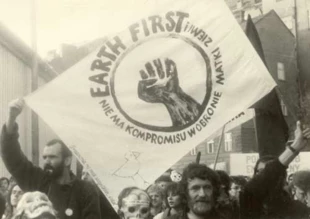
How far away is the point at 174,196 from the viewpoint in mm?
3035

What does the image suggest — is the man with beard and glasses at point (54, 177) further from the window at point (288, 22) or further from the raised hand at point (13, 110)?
the window at point (288, 22)

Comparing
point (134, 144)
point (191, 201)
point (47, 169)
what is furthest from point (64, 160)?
point (191, 201)

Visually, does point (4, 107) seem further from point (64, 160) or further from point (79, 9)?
point (64, 160)

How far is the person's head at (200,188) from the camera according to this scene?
8.70 feet

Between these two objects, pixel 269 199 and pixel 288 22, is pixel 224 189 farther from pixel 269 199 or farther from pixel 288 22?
pixel 288 22

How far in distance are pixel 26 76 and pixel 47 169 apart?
233 centimetres

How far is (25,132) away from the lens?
4.81 metres

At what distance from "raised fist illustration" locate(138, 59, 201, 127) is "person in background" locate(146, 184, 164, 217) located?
0.61 meters

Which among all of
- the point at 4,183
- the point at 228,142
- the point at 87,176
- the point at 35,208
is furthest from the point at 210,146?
the point at 35,208

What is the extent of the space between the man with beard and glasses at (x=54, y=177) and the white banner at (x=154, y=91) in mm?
89

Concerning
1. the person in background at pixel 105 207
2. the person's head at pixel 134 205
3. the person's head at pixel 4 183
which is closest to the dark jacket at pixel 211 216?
the person's head at pixel 134 205

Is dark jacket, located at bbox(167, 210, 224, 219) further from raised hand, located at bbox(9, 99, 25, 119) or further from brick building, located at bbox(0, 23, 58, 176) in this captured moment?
brick building, located at bbox(0, 23, 58, 176)

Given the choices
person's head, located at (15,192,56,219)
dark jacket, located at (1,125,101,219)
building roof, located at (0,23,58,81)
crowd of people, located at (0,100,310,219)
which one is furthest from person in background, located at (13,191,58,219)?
building roof, located at (0,23,58,81)

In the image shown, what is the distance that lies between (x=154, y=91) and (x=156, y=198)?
713mm
